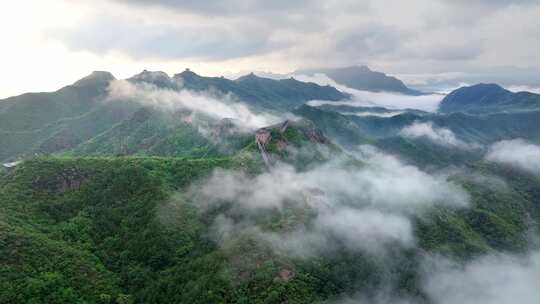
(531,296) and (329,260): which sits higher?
(329,260)

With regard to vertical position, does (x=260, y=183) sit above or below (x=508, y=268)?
above

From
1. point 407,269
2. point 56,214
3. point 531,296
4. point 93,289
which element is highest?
point 56,214

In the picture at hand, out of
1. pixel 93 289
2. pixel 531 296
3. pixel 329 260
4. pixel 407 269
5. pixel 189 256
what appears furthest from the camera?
pixel 531 296

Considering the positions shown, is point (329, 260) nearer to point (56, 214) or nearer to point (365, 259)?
point (365, 259)

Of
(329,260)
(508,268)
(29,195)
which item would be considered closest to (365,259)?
(329,260)

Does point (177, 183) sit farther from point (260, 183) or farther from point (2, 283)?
Result: point (2, 283)

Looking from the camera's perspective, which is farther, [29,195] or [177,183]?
[177,183]

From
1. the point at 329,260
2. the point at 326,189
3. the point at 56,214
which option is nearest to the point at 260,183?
the point at 326,189

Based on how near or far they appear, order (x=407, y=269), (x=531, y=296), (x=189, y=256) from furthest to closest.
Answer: (x=531, y=296) → (x=407, y=269) → (x=189, y=256)

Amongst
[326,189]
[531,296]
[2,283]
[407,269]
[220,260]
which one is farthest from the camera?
[326,189]
